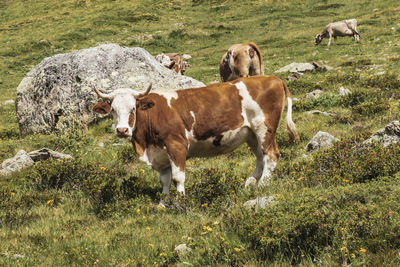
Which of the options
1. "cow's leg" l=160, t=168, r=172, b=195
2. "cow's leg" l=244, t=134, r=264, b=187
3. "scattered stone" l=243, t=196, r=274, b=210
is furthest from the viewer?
"cow's leg" l=244, t=134, r=264, b=187

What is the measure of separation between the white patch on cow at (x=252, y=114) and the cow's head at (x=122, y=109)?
70.7 inches

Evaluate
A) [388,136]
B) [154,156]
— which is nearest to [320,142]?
[388,136]

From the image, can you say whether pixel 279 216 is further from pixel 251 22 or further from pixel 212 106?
pixel 251 22

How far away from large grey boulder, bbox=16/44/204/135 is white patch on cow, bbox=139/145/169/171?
5850 mm

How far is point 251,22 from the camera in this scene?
4322cm

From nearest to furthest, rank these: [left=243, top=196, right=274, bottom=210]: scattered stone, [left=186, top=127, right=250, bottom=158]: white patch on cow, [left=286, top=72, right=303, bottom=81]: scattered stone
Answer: [left=243, top=196, right=274, bottom=210]: scattered stone
[left=186, top=127, right=250, bottom=158]: white patch on cow
[left=286, top=72, right=303, bottom=81]: scattered stone

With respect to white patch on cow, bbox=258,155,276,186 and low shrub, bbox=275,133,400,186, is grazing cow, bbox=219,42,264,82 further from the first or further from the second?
low shrub, bbox=275,133,400,186

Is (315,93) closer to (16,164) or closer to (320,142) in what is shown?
(320,142)

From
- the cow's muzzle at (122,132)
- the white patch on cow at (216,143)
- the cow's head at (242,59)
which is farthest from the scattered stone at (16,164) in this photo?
the cow's head at (242,59)

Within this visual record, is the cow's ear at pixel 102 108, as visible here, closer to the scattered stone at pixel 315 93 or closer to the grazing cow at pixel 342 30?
the scattered stone at pixel 315 93

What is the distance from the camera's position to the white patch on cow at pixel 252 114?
7328 millimetres

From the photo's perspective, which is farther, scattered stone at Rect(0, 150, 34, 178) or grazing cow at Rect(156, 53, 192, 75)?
grazing cow at Rect(156, 53, 192, 75)

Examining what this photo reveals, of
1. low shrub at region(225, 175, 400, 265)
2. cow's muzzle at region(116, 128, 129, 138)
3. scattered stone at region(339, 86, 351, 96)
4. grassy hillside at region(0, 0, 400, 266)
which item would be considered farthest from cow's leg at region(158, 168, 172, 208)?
scattered stone at region(339, 86, 351, 96)

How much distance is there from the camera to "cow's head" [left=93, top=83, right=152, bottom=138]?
661 cm
